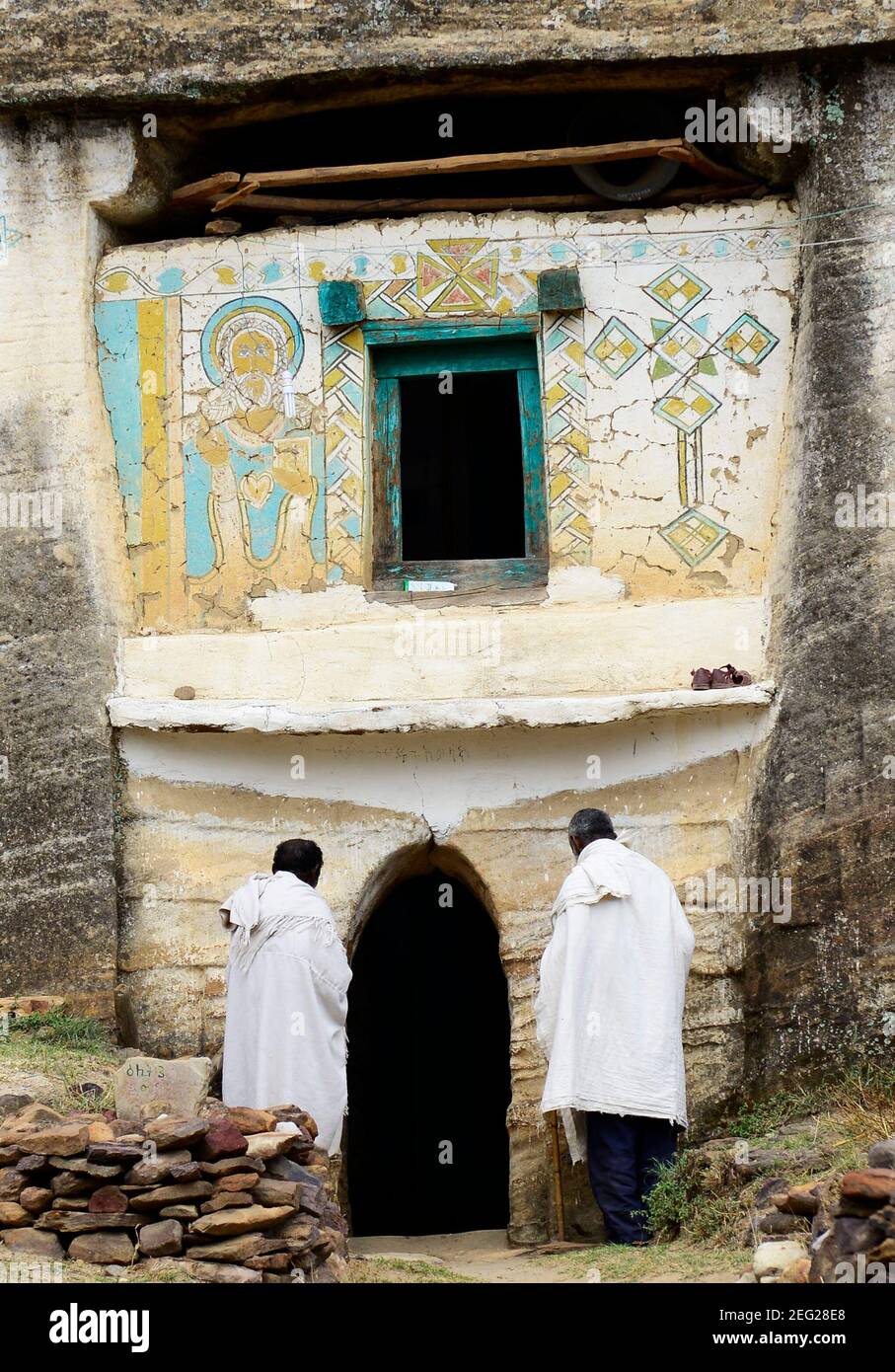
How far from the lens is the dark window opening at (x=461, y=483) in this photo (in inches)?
475

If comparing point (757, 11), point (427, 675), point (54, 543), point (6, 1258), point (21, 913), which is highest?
point (757, 11)

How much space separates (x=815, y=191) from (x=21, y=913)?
4809mm

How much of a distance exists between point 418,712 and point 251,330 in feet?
6.77

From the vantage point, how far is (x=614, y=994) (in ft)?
25.0

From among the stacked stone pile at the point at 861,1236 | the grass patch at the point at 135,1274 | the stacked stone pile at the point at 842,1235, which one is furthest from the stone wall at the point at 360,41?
the grass patch at the point at 135,1274

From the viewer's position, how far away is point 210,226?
955cm

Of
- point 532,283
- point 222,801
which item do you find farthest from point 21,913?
point 532,283

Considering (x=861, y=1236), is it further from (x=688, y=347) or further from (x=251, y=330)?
(x=251, y=330)

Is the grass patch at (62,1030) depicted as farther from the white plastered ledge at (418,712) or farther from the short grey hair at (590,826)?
the short grey hair at (590,826)

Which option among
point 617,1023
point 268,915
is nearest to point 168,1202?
point 268,915

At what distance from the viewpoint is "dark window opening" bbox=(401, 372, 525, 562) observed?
12.1m

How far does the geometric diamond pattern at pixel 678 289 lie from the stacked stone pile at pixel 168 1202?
450 centimetres

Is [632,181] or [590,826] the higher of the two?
[632,181]

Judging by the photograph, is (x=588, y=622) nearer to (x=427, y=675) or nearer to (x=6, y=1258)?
(x=427, y=675)
